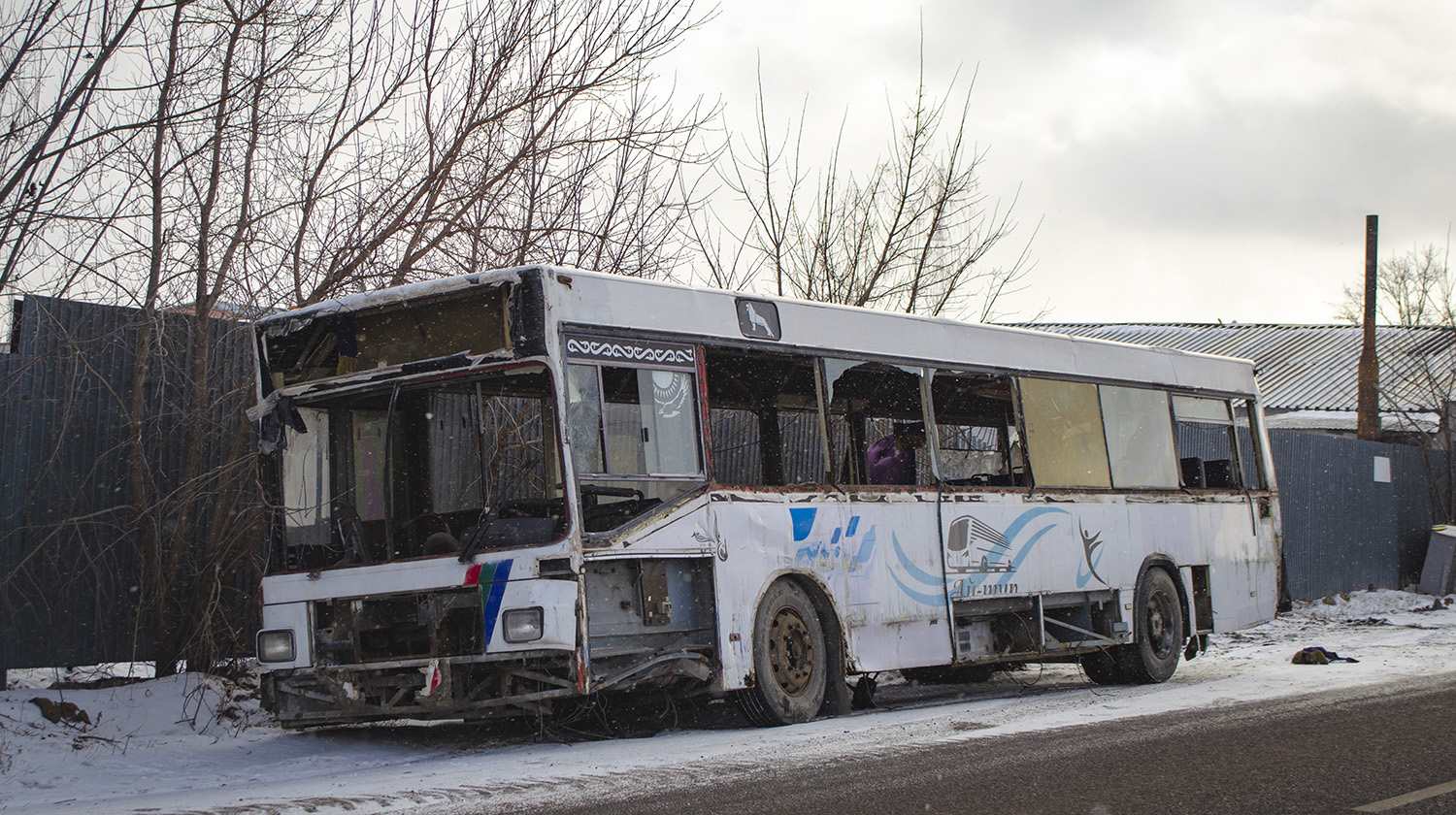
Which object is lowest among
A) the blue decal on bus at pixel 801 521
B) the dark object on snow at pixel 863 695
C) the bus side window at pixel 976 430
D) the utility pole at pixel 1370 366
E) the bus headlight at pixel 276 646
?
the dark object on snow at pixel 863 695

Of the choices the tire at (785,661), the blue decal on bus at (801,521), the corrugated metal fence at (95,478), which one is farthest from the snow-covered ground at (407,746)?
the blue decal on bus at (801,521)

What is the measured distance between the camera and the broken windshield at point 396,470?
8336mm

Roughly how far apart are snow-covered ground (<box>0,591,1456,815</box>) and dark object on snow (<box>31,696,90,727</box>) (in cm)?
4

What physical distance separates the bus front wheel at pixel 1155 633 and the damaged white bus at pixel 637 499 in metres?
1.16

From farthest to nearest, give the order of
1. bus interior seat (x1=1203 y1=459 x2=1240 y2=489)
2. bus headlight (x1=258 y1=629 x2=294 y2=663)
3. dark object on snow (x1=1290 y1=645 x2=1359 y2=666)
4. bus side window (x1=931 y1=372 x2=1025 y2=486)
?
bus interior seat (x1=1203 y1=459 x2=1240 y2=489) < dark object on snow (x1=1290 y1=645 x2=1359 y2=666) < bus side window (x1=931 y1=372 x2=1025 y2=486) < bus headlight (x1=258 y1=629 x2=294 y2=663)

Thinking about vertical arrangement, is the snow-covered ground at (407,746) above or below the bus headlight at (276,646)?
below

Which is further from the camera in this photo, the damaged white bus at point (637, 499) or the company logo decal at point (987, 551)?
the company logo decal at point (987, 551)

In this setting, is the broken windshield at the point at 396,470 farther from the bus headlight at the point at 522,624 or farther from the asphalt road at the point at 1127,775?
the asphalt road at the point at 1127,775

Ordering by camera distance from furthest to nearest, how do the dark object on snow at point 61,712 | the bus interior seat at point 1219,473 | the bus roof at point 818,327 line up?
1. the bus interior seat at point 1219,473
2. the dark object on snow at point 61,712
3. the bus roof at point 818,327

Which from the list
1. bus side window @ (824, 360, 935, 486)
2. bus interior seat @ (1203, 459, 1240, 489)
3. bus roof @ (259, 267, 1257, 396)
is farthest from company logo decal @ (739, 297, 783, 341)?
bus interior seat @ (1203, 459, 1240, 489)

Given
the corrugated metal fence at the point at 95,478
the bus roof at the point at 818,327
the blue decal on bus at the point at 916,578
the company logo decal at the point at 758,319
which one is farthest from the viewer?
the blue decal on bus at the point at 916,578

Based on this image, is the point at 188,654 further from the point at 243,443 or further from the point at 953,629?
the point at 953,629

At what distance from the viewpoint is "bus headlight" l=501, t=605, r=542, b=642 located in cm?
738

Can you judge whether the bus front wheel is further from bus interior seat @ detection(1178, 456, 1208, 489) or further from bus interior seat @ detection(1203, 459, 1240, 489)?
bus interior seat @ detection(1203, 459, 1240, 489)
